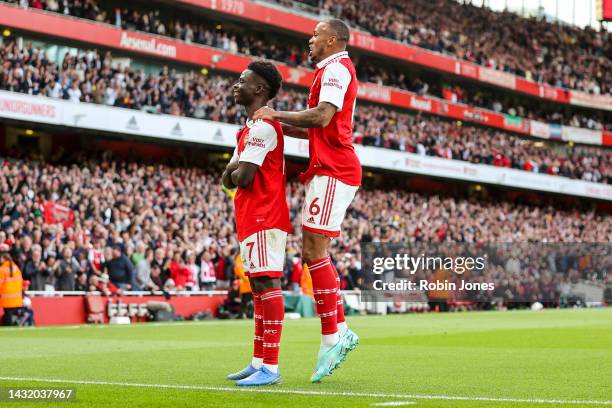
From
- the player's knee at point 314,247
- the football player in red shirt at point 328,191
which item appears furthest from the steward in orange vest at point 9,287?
the player's knee at point 314,247

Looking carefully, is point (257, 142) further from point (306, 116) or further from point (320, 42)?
point (320, 42)

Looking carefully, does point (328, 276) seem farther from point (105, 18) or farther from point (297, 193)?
point (105, 18)

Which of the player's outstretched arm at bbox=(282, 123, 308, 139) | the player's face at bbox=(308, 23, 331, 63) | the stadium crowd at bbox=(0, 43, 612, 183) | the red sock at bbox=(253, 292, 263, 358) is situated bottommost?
the red sock at bbox=(253, 292, 263, 358)

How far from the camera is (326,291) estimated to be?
741 centimetres

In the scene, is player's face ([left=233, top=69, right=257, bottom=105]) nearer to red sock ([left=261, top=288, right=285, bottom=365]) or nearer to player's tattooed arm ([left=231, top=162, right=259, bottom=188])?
player's tattooed arm ([left=231, top=162, right=259, bottom=188])

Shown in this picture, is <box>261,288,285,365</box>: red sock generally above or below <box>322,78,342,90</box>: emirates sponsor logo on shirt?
below

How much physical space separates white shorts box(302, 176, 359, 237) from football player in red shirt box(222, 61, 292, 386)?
293mm

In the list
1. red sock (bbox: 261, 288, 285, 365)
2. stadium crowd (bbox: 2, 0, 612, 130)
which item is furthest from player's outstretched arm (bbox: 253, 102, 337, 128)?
stadium crowd (bbox: 2, 0, 612, 130)

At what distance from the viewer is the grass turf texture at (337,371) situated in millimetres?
6434

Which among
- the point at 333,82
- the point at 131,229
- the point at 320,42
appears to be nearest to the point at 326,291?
the point at 333,82

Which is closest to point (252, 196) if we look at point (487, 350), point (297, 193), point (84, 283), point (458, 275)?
point (487, 350)

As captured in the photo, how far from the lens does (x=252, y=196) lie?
758cm

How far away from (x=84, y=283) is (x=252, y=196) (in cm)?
1506

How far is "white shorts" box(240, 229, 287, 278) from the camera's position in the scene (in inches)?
294
